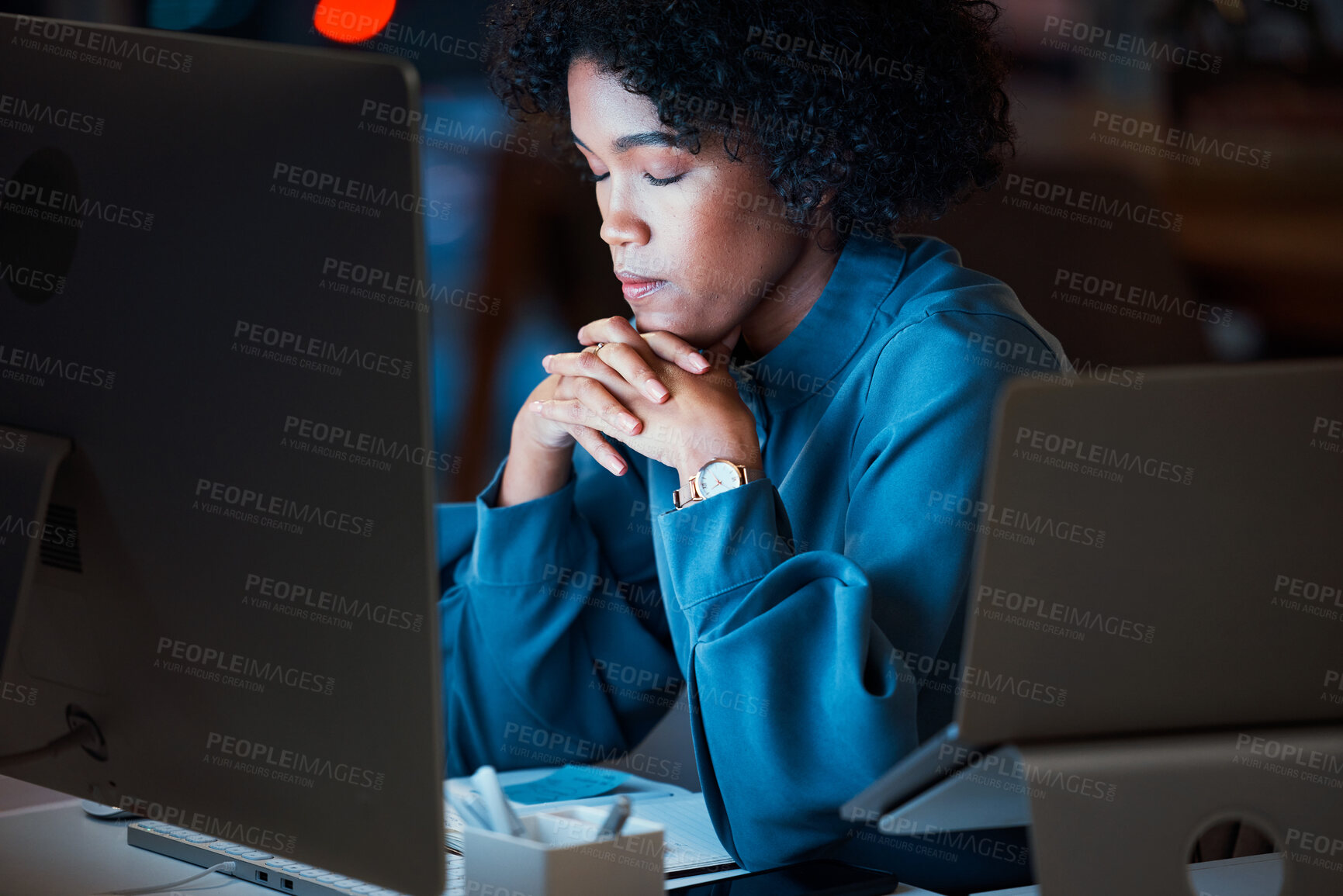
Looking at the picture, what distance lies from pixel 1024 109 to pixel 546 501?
2144 mm

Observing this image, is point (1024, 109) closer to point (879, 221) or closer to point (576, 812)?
point (879, 221)

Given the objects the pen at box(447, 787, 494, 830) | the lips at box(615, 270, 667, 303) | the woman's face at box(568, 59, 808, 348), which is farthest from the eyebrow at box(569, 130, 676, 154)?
the pen at box(447, 787, 494, 830)

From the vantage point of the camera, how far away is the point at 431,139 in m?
3.01

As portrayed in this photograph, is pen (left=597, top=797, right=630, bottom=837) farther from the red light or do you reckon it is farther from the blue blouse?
the red light

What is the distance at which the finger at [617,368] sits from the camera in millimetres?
1113

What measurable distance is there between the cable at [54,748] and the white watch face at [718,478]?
520mm

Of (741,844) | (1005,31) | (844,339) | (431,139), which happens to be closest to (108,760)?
(741,844)

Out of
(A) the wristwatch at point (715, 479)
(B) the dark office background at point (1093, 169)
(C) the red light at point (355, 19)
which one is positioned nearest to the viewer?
(A) the wristwatch at point (715, 479)

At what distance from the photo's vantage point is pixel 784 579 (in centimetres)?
95

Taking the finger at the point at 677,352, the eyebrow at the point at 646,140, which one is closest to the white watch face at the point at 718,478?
the finger at the point at 677,352

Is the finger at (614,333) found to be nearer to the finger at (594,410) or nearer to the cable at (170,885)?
the finger at (594,410)

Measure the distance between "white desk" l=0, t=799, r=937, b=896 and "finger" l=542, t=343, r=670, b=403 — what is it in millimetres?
445

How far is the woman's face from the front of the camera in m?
1.18

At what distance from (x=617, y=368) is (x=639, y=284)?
0.13 metres
